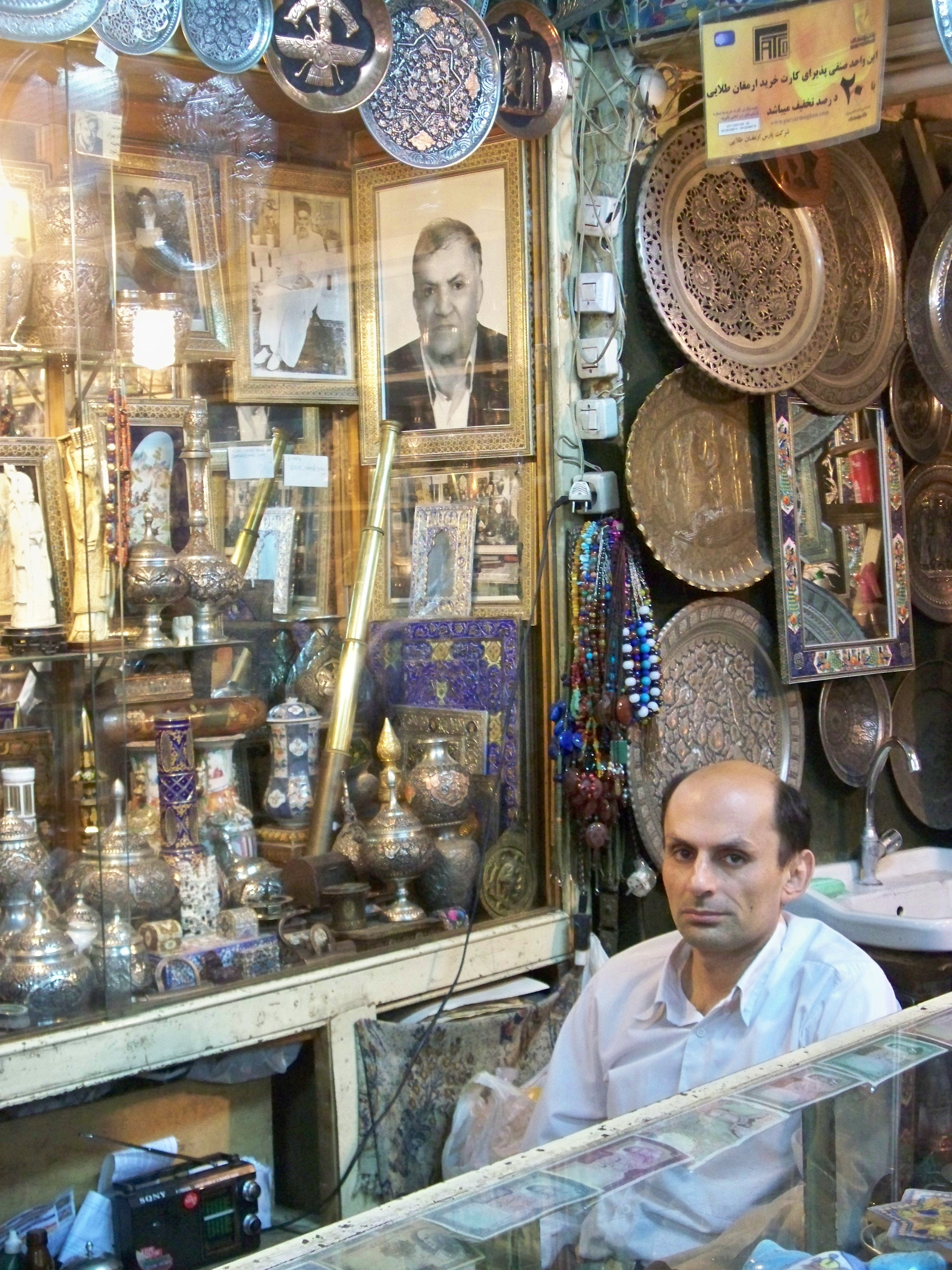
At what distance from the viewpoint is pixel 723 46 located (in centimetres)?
312

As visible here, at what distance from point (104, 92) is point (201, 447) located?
73 centimetres

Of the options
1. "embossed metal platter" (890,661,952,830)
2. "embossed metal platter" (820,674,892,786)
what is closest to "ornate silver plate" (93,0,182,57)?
"embossed metal platter" (820,674,892,786)

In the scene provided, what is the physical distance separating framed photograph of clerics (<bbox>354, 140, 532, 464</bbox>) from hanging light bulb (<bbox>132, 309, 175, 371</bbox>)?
57cm

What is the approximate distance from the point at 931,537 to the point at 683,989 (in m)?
2.78

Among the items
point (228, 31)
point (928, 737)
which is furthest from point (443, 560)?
point (928, 737)

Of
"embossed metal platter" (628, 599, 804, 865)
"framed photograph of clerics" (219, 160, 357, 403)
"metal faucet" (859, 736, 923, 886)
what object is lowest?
"metal faucet" (859, 736, 923, 886)

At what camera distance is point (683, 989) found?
2.24 metres

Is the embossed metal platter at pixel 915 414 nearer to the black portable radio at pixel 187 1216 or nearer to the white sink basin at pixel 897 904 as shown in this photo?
the white sink basin at pixel 897 904

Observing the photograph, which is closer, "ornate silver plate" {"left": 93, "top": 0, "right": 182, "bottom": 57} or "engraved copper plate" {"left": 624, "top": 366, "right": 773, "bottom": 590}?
"ornate silver plate" {"left": 93, "top": 0, "right": 182, "bottom": 57}

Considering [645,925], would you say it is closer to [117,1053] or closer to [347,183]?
[117,1053]

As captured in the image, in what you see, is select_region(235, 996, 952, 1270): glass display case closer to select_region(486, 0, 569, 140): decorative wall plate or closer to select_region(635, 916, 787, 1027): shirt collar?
select_region(635, 916, 787, 1027): shirt collar

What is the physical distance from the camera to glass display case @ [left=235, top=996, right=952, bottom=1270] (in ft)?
3.83

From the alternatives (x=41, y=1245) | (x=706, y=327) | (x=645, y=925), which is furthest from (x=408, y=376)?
(x=41, y=1245)

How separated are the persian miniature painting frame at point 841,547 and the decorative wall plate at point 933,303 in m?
0.19
